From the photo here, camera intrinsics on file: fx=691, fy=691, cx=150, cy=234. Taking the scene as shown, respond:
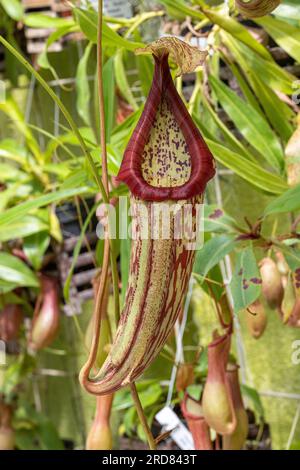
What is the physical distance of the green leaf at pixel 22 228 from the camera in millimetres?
1465

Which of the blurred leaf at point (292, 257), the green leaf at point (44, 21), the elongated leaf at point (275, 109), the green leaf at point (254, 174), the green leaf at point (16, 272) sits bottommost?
the green leaf at point (16, 272)

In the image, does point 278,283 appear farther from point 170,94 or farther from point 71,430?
point 71,430

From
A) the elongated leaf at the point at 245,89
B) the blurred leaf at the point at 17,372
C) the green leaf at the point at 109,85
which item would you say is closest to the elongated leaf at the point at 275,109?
the elongated leaf at the point at 245,89

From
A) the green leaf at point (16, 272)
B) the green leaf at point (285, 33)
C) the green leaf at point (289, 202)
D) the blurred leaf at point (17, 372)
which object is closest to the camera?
the green leaf at point (289, 202)

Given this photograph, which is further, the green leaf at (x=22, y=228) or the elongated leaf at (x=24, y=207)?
the green leaf at (x=22, y=228)

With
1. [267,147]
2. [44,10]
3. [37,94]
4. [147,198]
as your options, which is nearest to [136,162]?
[147,198]

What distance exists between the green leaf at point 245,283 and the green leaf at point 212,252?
28mm

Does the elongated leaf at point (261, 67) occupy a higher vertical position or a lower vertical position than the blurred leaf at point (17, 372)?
higher

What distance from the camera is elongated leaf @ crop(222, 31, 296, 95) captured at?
1053mm

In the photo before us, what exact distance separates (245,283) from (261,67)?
1.25 feet

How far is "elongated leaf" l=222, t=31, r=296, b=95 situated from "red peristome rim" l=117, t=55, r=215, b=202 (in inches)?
16.9

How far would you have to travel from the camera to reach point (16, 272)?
1.47m

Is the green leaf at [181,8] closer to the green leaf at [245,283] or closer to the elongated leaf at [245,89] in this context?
the elongated leaf at [245,89]
